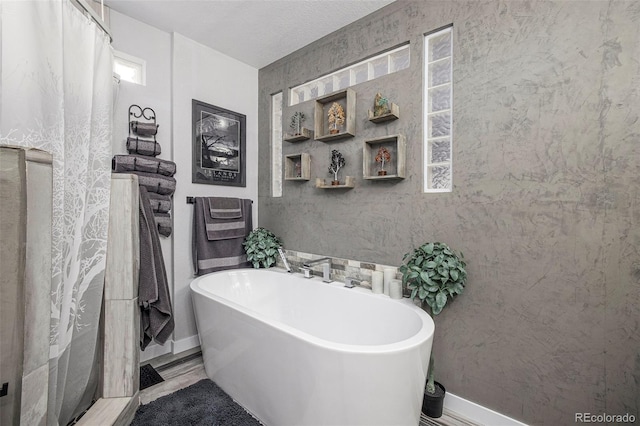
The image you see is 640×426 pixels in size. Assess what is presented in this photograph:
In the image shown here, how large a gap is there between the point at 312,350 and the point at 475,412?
1212 mm

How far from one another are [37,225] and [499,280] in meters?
2.24

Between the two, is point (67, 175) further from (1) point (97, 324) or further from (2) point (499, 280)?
(2) point (499, 280)

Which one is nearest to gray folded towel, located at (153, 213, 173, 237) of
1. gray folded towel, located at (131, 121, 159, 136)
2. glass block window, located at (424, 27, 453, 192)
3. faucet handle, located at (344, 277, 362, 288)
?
gray folded towel, located at (131, 121, 159, 136)

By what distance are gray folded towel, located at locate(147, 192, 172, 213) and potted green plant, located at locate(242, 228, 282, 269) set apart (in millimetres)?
810

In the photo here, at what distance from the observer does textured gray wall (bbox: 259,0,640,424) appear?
134 centimetres

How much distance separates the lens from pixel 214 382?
205 cm

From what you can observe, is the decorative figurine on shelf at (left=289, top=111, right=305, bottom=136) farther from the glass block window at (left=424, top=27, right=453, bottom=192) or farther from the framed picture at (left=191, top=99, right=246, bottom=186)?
the glass block window at (left=424, top=27, right=453, bottom=192)

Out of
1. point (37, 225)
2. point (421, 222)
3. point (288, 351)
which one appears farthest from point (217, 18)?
point (288, 351)

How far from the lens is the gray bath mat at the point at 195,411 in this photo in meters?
1.66

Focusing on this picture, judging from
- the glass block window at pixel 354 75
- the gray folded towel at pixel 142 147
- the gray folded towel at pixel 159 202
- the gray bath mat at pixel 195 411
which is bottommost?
the gray bath mat at pixel 195 411

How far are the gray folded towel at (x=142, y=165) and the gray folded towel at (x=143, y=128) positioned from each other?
19cm

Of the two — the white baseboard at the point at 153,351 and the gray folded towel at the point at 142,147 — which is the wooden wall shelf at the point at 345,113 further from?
the white baseboard at the point at 153,351

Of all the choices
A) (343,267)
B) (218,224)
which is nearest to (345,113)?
(343,267)

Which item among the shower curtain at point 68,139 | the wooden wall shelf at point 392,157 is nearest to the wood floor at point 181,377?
the shower curtain at point 68,139
